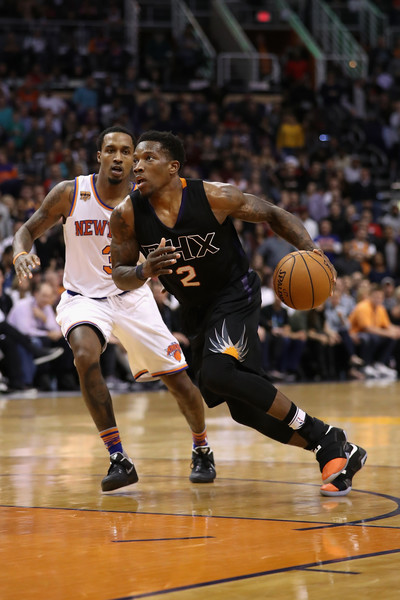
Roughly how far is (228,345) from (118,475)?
900 mm

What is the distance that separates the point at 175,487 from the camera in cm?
568

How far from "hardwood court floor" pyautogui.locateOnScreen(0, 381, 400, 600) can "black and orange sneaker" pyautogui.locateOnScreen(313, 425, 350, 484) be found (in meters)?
0.14

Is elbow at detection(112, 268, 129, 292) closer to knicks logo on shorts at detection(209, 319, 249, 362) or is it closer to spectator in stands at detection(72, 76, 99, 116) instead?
knicks logo on shorts at detection(209, 319, 249, 362)

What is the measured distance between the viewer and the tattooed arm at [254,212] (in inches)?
214

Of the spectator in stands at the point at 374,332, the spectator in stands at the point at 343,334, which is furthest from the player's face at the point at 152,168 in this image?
the spectator in stands at the point at 374,332

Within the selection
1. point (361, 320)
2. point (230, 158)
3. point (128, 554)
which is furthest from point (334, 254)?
point (128, 554)

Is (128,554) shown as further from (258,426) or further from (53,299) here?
(53,299)

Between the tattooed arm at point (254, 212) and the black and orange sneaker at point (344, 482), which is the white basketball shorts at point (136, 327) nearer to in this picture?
the tattooed arm at point (254, 212)

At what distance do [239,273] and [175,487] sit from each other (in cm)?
121

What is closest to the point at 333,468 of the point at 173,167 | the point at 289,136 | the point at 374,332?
the point at 173,167

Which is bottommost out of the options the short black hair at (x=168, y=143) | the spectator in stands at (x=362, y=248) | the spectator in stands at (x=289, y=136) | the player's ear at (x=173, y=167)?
the spectator in stands at (x=362, y=248)

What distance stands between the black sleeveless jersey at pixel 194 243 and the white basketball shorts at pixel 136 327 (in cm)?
43

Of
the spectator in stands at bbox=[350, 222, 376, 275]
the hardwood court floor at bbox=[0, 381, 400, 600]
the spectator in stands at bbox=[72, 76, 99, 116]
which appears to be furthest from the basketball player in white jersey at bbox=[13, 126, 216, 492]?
the spectator in stands at bbox=[72, 76, 99, 116]

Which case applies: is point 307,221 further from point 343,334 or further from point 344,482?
point 344,482
